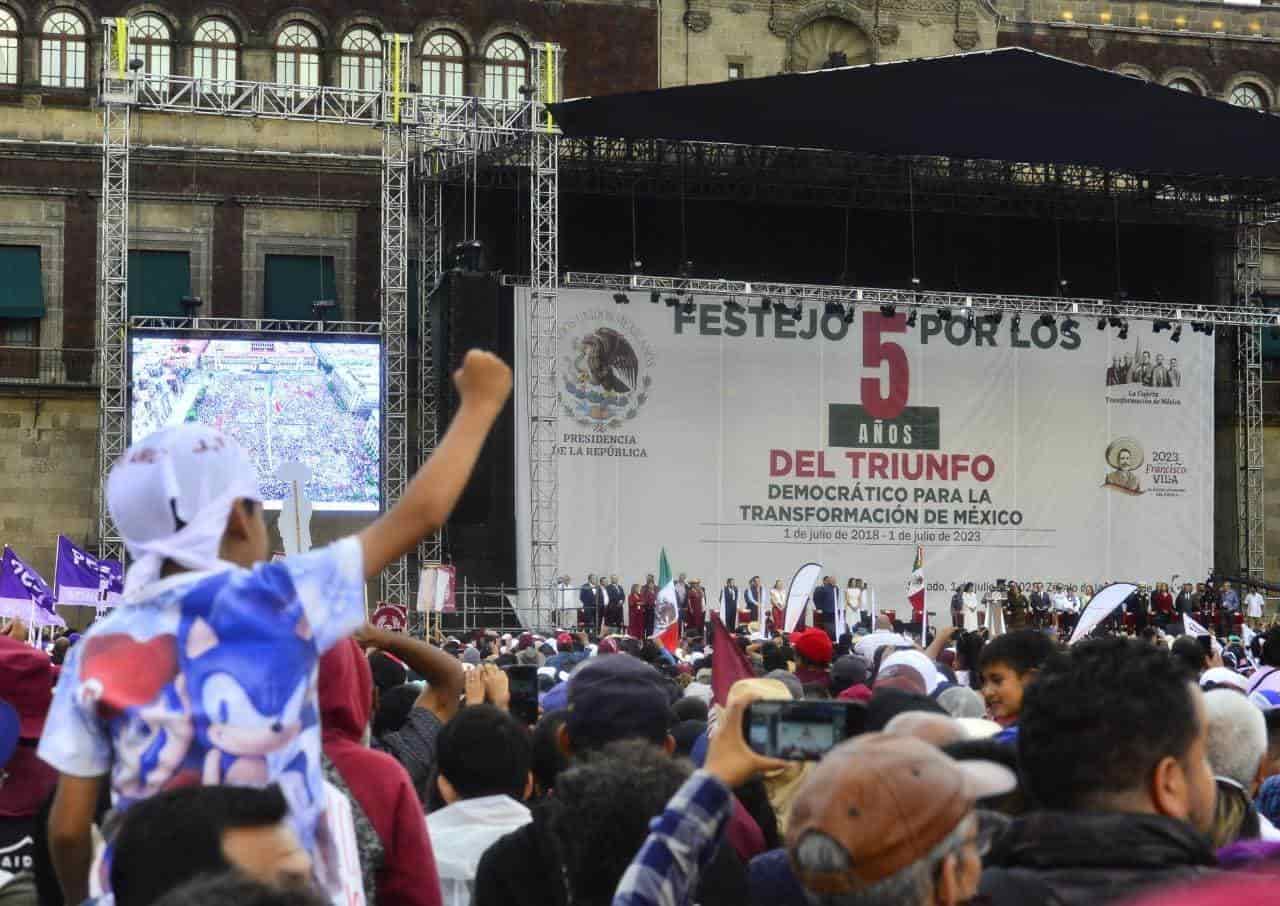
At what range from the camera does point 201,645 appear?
3.78m

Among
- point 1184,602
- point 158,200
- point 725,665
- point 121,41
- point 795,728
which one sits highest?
point 121,41

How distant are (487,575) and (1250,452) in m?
14.4

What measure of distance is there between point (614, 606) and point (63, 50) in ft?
42.0

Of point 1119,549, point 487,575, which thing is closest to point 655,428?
point 487,575

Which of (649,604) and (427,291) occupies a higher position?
(427,291)

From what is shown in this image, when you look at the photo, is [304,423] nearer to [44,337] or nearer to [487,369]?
[44,337]

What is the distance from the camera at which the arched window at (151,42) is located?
36.1 metres

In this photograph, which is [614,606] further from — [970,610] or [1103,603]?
[1103,603]

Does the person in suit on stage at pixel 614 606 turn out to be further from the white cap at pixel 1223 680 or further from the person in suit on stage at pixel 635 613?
the white cap at pixel 1223 680

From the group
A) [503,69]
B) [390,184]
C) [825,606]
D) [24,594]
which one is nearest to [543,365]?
[390,184]

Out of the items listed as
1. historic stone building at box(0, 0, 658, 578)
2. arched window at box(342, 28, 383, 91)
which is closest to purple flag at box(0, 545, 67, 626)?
historic stone building at box(0, 0, 658, 578)

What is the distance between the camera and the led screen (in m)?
31.6

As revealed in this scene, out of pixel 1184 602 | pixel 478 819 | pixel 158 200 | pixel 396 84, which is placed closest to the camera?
pixel 478 819

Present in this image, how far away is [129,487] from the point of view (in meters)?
3.81
